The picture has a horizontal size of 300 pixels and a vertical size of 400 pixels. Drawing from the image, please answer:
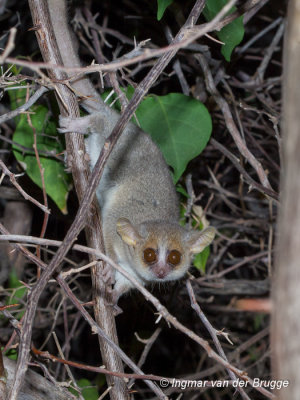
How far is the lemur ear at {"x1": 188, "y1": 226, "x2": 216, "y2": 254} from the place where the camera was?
3.04 meters

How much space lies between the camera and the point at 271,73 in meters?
4.48

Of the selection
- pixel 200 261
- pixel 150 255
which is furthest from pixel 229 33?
pixel 200 261

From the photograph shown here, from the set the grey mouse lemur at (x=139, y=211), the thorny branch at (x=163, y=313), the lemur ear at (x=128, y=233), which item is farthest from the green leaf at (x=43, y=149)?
the thorny branch at (x=163, y=313)

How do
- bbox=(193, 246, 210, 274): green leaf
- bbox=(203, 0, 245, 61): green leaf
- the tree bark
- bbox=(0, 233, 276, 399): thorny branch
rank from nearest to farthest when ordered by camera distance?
the tree bark
bbox=(0, 233, 276, 399): thorny branch
bbox=(203, 0, 245, 61): green leaf
bbox=(193, 246, 210, 274): green leaf

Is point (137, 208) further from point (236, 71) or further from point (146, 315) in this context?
point (236, 71)

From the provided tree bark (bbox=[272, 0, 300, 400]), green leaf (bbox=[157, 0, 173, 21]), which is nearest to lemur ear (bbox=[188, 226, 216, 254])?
green leaf (bbox=[157, 0, 173, 21])

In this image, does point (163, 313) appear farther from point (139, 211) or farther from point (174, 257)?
point (139, 211)

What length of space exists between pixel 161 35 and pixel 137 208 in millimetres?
1376

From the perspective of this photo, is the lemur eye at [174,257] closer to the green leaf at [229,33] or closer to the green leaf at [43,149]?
the green leaf at [43,149]

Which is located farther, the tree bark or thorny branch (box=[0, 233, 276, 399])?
thorny branch (box=[0, 233, 276, 399])

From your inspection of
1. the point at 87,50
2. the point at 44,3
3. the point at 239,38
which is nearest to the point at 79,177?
the point at 44,3

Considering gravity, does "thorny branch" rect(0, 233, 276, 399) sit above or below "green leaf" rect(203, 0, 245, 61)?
below

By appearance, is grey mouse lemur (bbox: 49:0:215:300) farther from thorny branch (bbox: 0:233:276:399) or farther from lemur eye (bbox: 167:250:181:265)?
thorny branch (bbox: 0:233:276:399)

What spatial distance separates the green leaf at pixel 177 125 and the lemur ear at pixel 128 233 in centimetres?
40
